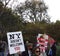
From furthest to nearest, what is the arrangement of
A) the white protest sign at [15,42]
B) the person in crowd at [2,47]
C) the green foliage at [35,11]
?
the green foliage at [35,11], the person in crowd at [2,47], the white protest sign at [15,42]

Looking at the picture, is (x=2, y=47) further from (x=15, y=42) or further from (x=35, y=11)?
(x=35, y=11)

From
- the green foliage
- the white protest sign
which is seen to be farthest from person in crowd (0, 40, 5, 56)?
the green foliage

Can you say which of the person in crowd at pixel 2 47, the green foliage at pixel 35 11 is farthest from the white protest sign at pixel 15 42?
the green foliage at pixel 35 11

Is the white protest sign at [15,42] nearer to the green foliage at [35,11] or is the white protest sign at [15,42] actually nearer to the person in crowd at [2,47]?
the person in crowd at [2,47]

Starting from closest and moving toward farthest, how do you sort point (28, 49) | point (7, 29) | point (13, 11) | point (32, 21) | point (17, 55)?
1. point (17, 55)
2. point (28, 49)
3. point (7, 29)
4. point (13, 11)
5. point (32, 21)

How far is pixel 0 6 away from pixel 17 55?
3752cm

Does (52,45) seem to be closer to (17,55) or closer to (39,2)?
(17,55)

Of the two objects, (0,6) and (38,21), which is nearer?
(0,6)

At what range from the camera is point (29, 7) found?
205 feet

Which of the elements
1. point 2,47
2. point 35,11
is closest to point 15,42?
point 2,47

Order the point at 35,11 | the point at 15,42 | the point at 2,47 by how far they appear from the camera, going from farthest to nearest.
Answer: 1. the point at 35,11
2. the point at 2,47
3. the point at 15,42

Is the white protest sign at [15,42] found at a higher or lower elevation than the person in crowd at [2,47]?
higher

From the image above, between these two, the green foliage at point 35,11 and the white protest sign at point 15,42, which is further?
the green foliage at point 35,11

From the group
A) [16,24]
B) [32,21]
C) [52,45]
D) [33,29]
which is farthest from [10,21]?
[52,45]
